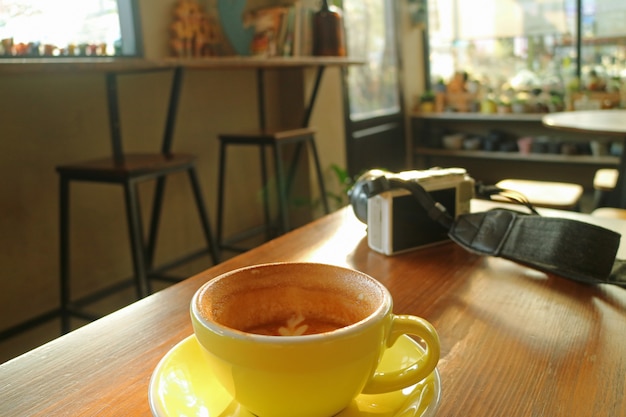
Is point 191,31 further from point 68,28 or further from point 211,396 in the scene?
point 211,396

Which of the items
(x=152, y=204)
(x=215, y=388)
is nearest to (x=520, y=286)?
(x=215, y=388)

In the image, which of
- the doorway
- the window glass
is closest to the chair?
the doorway

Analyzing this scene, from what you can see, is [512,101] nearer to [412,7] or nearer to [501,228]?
[412,7]

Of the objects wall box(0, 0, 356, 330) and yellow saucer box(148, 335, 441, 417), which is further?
wall box(0, 0, 356, 330)

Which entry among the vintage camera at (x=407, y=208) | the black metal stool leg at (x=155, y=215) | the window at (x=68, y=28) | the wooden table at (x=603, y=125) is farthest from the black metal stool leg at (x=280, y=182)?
the vintage camera at (x=407, y=208)

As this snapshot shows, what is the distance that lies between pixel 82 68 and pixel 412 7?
3.51m

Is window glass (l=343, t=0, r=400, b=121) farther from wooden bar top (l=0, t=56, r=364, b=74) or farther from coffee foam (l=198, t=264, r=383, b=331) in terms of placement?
coffee foam (l=198, t=264, r=383, b=331)

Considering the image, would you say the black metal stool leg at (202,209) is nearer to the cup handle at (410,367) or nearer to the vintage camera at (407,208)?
the vintage camera at (407,208)

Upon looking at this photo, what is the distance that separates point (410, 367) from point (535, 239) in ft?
1.35

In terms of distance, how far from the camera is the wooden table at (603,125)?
2111mm

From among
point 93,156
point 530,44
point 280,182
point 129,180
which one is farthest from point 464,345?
point 530,44

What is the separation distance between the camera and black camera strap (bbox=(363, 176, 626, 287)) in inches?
26.7

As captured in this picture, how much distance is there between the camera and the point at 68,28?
221cm

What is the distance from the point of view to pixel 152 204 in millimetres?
2590
